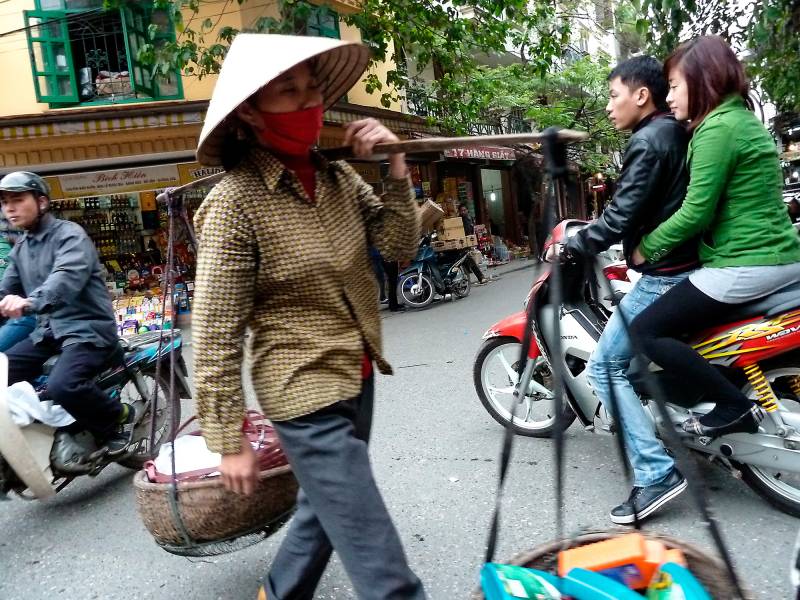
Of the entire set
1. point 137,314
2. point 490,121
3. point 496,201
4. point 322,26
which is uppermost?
point 322,26

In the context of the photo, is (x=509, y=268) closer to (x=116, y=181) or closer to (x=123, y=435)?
(x=116, y=181)

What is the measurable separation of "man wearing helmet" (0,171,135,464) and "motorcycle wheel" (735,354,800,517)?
9.81ft

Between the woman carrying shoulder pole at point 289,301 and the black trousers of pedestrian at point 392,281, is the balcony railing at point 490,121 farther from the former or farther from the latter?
the woman carrying shoulder pole at point 289,301

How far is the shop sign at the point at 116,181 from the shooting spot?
34.3ft

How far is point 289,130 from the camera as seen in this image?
5.51ft

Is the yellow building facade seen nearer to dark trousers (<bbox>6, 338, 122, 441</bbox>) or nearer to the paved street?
dark trousers (<bbox>6, 338, 122, 441</bbox>)

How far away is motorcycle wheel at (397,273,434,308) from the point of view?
397 inches

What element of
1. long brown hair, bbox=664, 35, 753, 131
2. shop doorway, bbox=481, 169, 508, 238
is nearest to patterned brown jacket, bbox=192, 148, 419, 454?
long brown hair, bbox=664, 35, 753, 131

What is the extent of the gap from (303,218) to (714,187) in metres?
1.51

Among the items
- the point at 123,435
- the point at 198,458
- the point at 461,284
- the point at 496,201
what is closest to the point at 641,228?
the point at 198,458

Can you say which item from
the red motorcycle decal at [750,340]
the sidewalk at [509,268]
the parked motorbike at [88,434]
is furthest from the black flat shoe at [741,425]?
the sidewalk at [509,268]

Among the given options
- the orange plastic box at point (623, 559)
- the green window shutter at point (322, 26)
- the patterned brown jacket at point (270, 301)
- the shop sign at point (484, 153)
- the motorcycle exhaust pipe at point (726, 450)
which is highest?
the green window shutter at point (322, 26)

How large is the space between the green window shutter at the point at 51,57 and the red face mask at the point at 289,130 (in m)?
10.2

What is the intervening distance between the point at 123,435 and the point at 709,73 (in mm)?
3286
